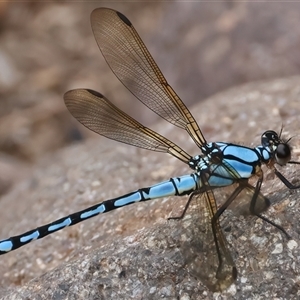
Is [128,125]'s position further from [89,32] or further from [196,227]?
[89,32]

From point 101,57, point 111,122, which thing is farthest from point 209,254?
point 101,57

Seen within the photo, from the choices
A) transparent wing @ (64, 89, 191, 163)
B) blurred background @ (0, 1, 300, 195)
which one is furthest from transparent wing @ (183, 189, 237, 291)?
blurred background @ (0, 1, 300, 195)

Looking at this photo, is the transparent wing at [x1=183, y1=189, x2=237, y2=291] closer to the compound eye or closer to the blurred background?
the compound eye

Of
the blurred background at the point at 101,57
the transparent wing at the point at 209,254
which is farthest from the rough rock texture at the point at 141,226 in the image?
the blurred background at the point at 101,57

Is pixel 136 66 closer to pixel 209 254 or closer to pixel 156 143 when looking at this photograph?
pixel 156 143

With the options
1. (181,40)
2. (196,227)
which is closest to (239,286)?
(196,227)

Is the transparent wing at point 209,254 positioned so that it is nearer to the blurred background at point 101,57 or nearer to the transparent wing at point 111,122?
the transparent wing at point 111,122
